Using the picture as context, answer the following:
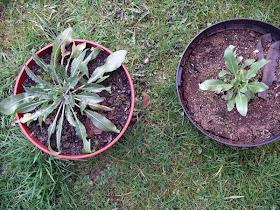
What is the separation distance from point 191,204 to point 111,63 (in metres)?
1.06

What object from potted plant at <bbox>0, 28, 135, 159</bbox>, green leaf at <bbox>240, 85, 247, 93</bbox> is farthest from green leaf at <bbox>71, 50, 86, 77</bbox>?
green leaf at <bbox>240, 85, 247, 93</bbox>

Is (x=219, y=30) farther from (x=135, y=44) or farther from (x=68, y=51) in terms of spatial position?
(x=68, y=51)

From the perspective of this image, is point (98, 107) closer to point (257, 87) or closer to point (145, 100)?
point (145, 100)

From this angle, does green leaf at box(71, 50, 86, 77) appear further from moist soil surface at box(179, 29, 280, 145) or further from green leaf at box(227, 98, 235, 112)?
green leaf at box(227, 98, 235, 112)

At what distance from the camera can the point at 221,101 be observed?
2.00 meters

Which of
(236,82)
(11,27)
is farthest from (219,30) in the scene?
(11,27)

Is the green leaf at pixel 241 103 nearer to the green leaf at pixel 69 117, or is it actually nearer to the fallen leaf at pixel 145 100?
the fallen leaf at pixel 145 100

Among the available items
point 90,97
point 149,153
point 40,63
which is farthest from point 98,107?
point 149,153

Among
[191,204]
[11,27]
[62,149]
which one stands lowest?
[191,204]

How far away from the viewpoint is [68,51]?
190 centimetres

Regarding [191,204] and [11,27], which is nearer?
[191,204]

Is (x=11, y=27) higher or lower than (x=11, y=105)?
higher

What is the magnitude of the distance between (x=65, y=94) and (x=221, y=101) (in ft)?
3.10

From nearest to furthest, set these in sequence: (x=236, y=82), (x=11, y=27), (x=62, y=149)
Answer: (x=236, y=82) → (x=62, y=149) → (x=11, y=27)
